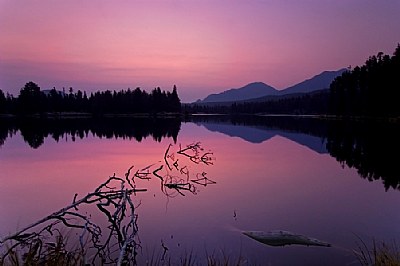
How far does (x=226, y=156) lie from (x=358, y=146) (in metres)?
13.1

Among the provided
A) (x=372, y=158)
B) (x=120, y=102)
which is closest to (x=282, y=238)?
(x=372, y=158)

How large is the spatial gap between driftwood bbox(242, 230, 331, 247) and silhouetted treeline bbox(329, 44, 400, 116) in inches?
2232

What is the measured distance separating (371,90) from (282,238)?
66.8 metres

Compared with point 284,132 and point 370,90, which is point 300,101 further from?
point 284,132

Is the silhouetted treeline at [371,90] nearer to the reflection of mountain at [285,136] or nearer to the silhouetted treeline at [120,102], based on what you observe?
the reflection of mountain at [285,136]

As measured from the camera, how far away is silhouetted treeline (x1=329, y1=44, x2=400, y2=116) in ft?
200

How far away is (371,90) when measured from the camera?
68.9m

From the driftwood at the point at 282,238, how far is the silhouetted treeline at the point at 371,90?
56.7 metres

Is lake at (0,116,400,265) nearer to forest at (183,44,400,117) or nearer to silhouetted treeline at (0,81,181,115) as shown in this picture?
forest at (183,44,400,117)

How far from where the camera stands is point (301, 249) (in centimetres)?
934

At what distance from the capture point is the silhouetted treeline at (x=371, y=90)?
61031mm

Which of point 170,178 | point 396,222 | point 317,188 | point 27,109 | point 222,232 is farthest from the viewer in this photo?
point 27,109

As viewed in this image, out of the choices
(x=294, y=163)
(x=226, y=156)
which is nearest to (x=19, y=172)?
(x=226, y=156)

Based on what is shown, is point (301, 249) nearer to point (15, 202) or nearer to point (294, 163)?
point (15, 202)
